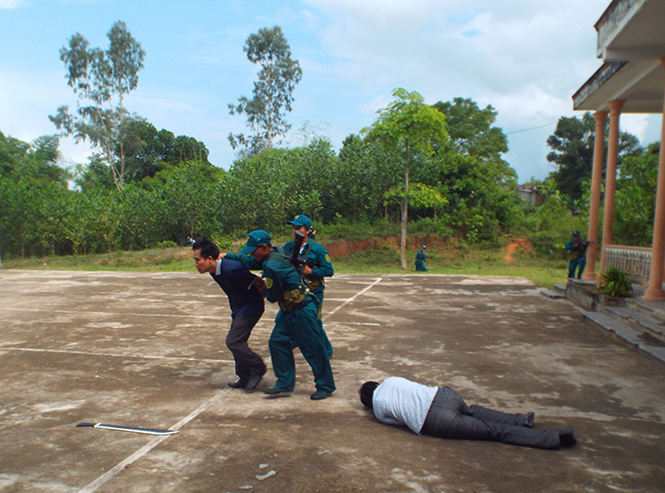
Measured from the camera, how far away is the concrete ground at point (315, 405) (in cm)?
321

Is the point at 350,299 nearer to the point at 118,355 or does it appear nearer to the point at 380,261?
the point at 118,355

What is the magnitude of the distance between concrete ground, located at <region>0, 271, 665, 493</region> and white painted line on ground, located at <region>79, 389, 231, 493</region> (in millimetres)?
13

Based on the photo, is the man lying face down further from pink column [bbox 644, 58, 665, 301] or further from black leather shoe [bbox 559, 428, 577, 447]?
pink column [bbox 644, 58, 665, 301]

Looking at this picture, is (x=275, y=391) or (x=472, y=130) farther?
(x=472, y=130)

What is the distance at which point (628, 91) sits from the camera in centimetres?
1012

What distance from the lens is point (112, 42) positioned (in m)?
33.4

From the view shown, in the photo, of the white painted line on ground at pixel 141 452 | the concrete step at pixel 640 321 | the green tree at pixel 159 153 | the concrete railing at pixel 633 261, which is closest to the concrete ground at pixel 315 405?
the white painted line on ground at pixel 141 452

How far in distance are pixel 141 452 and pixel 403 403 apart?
195 cm

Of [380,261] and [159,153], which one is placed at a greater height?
[159,153]

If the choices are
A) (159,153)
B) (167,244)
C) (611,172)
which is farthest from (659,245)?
(159,153)

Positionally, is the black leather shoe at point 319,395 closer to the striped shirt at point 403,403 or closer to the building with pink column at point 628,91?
the striped shirt at point 403,403

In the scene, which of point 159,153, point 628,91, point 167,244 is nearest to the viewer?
point 628,91

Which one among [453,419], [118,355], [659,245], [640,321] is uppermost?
[659,245]

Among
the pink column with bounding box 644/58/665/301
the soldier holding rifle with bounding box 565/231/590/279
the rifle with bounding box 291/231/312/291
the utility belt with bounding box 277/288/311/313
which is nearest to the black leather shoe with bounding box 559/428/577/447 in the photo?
the utility belt with bounding box 277/288/311/313
